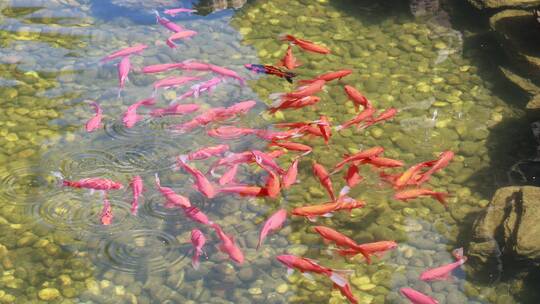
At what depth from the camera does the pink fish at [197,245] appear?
5.55m

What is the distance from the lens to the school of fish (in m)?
5.57

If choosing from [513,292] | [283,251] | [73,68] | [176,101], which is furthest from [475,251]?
[73,68]

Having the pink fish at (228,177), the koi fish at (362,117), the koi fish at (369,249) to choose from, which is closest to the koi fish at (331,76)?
the koi fish at (362,117)

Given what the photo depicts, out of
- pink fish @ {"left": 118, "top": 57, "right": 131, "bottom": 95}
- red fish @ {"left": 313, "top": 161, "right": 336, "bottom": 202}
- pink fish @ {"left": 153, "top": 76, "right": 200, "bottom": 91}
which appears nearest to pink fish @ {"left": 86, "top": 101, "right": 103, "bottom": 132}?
pink fish @ {"left": 118, "top": 57, "right": 131, "bottom": 95}

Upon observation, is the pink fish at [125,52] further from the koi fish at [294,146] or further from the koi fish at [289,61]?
the koi fish at [294,146]

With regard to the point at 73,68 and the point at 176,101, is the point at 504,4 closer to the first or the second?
the point at 176,101

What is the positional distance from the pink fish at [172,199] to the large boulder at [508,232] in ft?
7.73

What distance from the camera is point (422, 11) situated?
342 inches

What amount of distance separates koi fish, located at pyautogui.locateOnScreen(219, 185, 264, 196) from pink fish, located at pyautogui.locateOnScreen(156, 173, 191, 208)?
0.35m

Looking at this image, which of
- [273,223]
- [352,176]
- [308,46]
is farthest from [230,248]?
[308,46]

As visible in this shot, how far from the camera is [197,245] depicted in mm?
5559

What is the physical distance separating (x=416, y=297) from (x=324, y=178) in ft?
4.42

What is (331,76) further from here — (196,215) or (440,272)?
(440,272)

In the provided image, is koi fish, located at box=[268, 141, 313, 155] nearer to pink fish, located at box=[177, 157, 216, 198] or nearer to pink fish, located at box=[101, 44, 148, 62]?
pink fish, located at box=[177, 157, 216, 198]
